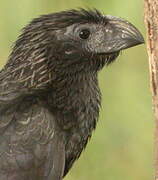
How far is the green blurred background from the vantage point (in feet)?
32.8

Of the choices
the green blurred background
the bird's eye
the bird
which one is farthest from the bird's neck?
the green blurred background

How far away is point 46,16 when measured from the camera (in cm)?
891

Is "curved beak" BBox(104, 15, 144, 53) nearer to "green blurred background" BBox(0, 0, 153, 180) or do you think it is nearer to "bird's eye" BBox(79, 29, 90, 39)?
"bird's eye" BBox(79, 29, 90, 39)

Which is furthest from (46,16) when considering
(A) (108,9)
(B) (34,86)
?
(A) (108,9)

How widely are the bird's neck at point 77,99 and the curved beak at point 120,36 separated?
1.01ft

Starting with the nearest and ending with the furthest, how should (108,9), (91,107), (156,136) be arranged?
(156,136) → (91,107) → (108,9)

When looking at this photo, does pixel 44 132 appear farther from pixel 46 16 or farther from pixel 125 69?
pixel 125 69

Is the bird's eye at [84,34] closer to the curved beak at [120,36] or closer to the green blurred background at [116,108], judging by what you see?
the curved beak at [120,36]

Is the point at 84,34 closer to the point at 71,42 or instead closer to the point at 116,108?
the point at 71,42

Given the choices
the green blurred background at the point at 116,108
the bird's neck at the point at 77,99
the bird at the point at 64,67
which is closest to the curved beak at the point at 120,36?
the bird at the point at 64,67

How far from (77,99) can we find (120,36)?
572 millimetres

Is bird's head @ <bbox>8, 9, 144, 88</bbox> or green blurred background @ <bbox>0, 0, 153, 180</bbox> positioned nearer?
bird's head @ <bbox>8, 9, 144, 88</bbox>

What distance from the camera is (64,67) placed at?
29.0ft

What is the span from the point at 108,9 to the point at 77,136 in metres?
1.51
